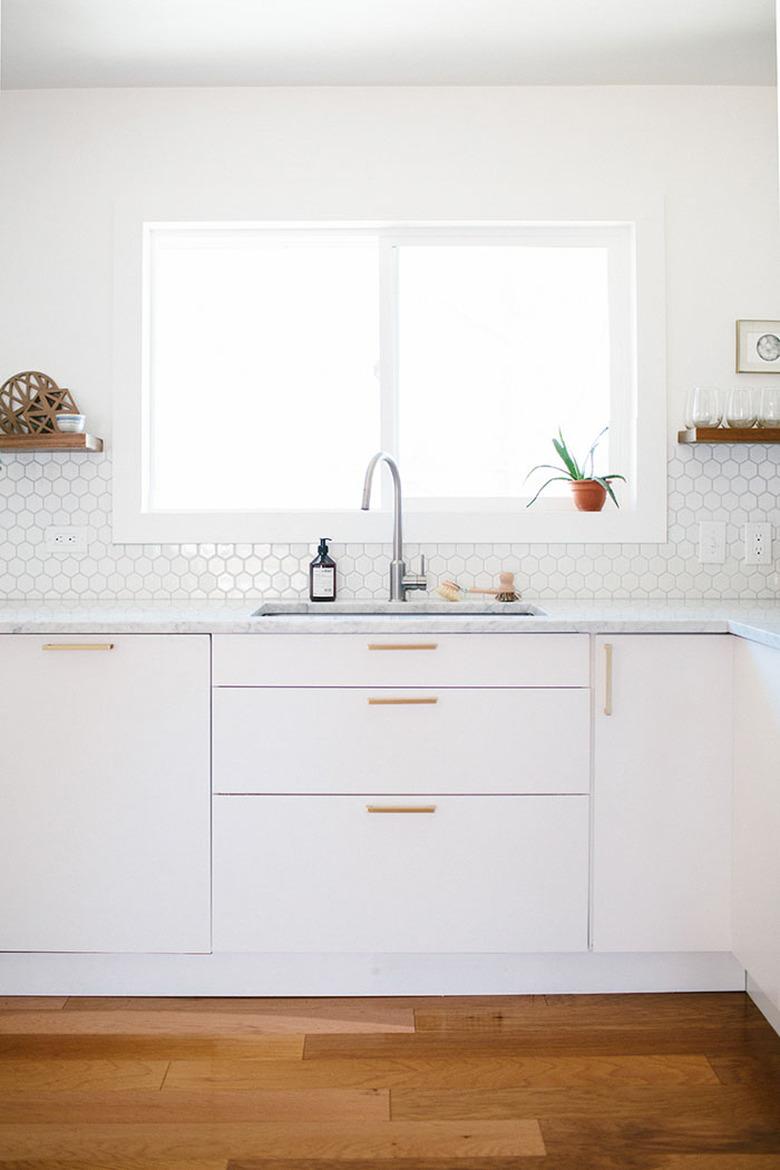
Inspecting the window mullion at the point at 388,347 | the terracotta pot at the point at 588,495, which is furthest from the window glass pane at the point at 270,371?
the terracotta pot at the point at 588,495

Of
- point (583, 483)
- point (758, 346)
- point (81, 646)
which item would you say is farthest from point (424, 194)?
point (81, 646)

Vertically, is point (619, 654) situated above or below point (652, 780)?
above

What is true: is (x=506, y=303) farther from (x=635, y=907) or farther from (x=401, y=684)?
(x=635, y=907)

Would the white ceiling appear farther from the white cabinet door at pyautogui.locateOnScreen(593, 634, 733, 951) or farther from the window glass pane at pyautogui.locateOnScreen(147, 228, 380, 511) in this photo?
the white cabinet door at pyautogui.locateOnScreen(593, 634, 733, 951)

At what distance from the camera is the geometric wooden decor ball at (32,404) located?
268cm

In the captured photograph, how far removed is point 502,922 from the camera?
7.17ft

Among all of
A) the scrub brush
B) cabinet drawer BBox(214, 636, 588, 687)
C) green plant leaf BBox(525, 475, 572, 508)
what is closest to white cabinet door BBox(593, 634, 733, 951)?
cabinet drawer BBox(214, 636, 588, 687)

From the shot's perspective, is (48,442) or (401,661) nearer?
(401,661)

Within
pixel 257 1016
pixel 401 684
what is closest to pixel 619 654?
pixel 401 684

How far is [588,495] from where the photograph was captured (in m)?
2.79

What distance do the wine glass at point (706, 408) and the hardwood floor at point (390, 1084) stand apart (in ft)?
5.33

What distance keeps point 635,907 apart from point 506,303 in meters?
1.90

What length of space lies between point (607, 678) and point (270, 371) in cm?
153

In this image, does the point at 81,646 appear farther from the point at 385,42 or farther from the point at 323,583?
the point at 385,42
